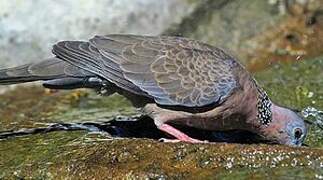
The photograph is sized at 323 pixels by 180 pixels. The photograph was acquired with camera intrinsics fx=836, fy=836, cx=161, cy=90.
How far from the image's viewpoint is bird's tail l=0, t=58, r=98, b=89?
20.9 ft

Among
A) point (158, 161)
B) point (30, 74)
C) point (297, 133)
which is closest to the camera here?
point (158, 161)

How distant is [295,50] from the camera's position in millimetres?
10133

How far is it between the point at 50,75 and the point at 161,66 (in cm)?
87

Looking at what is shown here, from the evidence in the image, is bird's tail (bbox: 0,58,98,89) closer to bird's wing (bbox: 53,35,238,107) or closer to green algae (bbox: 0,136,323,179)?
bird's wing (bbox: 53,35,238,107)

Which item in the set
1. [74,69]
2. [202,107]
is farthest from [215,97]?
[74,69]

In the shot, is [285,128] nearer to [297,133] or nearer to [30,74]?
[297,133]

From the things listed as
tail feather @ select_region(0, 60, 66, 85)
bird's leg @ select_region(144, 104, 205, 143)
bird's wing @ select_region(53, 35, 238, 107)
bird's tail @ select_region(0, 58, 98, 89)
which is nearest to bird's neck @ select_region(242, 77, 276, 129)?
bird's wing @ select_region(53, 35, 238, 107)

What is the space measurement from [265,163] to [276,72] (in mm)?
3628

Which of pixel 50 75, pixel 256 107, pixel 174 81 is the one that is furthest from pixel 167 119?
pixel 50 75

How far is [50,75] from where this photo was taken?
6.38 metres

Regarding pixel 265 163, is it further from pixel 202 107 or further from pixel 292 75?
pixel 292 75

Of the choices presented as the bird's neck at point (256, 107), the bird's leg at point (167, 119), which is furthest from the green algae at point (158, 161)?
the bird's neck at point (256, 107)

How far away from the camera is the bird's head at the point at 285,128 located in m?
6.03

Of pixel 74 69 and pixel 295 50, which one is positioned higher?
pixel 74 69
